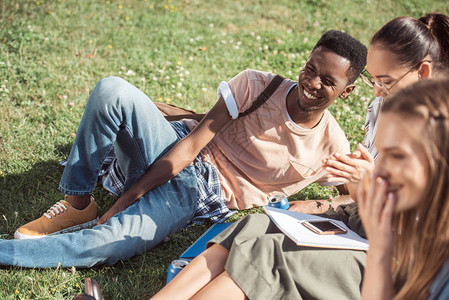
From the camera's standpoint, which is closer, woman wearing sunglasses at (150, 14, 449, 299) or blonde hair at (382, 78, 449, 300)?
blonde hair at (382, 78, 449, 300)

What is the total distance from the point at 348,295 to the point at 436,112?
1153mm

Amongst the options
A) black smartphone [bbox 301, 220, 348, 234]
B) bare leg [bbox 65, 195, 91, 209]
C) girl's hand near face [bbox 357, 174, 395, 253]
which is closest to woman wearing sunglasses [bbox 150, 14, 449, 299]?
black smartphone [bbox 301, 220, 348, 234]

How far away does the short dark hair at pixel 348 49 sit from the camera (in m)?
3.04

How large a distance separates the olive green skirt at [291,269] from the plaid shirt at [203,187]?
92 centimetres

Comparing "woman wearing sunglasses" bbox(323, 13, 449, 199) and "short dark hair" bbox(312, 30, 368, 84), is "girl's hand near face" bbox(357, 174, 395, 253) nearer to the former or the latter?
"woman wearing sunglasses" bbox(323, 13, 449, 199)

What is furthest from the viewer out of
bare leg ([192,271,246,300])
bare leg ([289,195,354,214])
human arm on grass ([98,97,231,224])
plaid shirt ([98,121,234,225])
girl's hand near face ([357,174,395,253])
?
bare leg ([289,195,354,214])

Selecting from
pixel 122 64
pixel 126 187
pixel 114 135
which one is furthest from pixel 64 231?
pixel 122 64

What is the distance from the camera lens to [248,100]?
326cm

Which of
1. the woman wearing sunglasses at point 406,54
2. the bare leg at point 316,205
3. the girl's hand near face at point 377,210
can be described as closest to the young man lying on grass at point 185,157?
the bare leg at point 316,205

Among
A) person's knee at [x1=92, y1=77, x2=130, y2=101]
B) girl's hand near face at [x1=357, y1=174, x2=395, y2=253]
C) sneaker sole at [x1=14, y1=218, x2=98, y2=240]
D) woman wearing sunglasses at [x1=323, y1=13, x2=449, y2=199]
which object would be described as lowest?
sneaker sole at [x1=14, y1=218, x2=98, y2=240]

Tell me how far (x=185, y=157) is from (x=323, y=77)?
105cm

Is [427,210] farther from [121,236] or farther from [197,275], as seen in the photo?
[121,236]

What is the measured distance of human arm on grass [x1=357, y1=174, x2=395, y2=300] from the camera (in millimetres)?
1661

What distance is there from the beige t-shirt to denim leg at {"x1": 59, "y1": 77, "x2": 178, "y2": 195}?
50 centimetres
